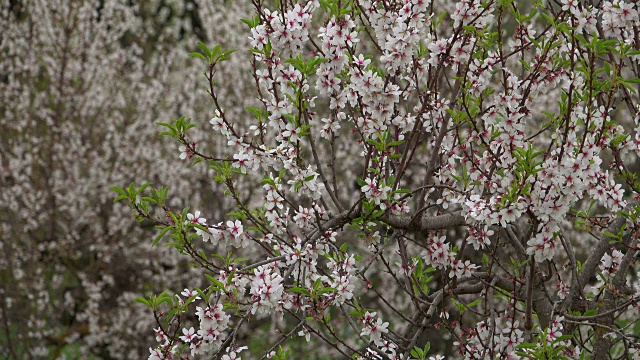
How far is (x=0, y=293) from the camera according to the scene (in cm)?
723

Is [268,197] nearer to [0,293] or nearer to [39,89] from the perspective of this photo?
[0,293]

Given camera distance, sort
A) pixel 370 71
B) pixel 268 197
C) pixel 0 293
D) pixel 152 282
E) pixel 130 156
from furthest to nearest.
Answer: pixel 130 156 → pixel 152 282 → pixel 0 293 → pixel 268 197 → pixel 370 71

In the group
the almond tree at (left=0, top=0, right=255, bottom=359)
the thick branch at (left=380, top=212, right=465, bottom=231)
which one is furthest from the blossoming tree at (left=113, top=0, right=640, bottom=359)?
the almond tree at (left=0, top=0, right=255, bottom=359)

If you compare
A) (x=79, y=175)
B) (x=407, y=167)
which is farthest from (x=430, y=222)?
(x=79, y=175)

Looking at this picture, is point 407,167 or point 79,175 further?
point 79,175

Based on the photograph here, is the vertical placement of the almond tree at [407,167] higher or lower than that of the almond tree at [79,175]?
lower

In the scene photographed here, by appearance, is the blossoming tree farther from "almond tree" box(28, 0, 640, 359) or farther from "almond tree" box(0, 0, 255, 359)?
"almond tree" box(0, 0, 255, 359)

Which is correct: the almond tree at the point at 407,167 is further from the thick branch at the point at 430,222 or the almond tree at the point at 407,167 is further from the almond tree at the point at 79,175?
the almond tree at the point at 79,175

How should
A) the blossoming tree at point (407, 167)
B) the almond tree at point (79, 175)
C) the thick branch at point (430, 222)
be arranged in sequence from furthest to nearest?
1. the almond tree at point (79, 175)
2. the thick branch at point (430, 222)
3. the blossoming tree at point (407, 167)

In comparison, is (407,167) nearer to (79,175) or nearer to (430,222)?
(430,222)

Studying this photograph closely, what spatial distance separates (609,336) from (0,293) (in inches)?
252

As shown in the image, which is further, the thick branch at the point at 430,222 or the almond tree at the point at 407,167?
the thick branch at the point at 430,222

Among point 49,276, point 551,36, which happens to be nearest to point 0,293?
point 49,276

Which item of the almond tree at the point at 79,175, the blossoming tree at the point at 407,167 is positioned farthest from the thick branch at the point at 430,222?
the almond tree at the point at 79,175
